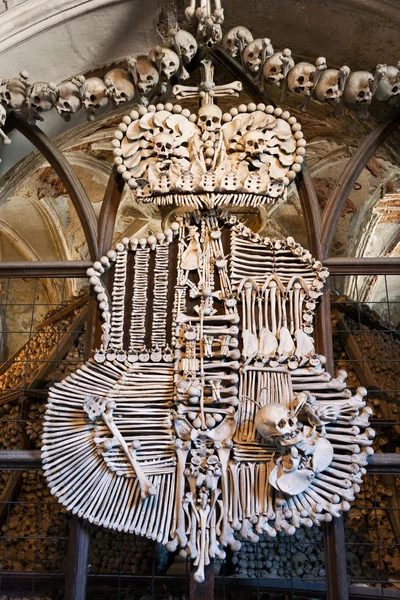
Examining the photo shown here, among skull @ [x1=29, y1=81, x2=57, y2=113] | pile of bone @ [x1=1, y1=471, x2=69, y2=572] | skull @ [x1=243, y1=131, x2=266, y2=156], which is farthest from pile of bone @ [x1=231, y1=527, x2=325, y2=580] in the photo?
skull @ [x1=29, y1=81, x2=57, y2=113]

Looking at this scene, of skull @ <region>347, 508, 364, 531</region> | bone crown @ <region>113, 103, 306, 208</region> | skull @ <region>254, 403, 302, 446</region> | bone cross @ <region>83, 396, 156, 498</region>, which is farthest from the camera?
skull @ <region>347, 508, 364, 531</region>

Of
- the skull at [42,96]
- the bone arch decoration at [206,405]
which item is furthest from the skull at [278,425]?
the skull at [42,96]

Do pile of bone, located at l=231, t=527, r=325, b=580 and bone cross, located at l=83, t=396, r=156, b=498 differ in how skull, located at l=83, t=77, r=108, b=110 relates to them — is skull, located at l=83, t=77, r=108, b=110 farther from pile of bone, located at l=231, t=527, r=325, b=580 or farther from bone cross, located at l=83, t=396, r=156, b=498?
pile of bone, located at l=231, t=527, r=325, b=580

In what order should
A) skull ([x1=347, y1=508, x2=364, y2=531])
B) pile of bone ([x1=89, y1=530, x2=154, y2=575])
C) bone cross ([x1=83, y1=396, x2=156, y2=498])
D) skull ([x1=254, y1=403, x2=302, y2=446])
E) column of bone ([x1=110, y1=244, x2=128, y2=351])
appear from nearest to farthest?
skull ([x1=254, y1=403, x2=302, y2=446]) < bone cross ([x1=83, y1=396, x2=156, y2=498]) < column of bone ([x1=110, y1=244, x2=128, y2=351]) < pile of bone ([x1=89, y1=530, x2=154, y2=575]) < skull ([x1=347, y1=508, x2=364, y2=531])

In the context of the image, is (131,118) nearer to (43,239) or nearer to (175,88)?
(175,88)

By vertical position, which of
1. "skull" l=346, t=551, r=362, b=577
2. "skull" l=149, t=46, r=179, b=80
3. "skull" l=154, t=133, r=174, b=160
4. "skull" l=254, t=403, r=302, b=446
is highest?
"skull" l=149, t=46, r=179, b=80

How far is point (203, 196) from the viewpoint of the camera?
2631 mm

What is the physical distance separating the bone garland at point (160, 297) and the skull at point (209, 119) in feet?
1.71

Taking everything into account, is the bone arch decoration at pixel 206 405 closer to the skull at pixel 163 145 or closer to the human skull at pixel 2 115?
the skull at pixel 163 145

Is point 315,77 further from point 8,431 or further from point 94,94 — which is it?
point 8,431

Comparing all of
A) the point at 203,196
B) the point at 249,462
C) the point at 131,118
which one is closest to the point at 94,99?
the point at 131,118

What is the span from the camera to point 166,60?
9.07 feet

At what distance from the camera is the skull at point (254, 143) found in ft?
8.65

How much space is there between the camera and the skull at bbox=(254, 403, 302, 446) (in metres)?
2.09
